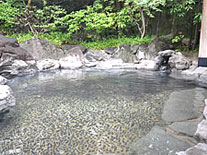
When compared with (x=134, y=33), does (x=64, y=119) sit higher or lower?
lower

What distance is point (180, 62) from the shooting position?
8.52m

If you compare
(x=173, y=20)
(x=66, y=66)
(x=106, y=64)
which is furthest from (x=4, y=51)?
(x=173, y=20)

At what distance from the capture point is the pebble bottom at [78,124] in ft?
8.34

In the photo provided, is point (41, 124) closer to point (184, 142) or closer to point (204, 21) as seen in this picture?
point (184, 142)

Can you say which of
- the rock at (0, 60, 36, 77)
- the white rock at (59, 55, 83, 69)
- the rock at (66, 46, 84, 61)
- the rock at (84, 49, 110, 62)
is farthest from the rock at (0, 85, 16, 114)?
the rock at (84, 49, 110, 62)

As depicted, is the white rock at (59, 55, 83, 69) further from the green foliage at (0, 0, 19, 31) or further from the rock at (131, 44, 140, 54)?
the green foliage at (0, 0, 19, 31)

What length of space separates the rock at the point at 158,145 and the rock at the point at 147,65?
690 centimetres

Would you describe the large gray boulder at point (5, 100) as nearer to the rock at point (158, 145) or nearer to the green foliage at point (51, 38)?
the rock at point (158, 145)

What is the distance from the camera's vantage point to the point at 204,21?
7215 mm

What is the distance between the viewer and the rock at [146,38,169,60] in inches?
393

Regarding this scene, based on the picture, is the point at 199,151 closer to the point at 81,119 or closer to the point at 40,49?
the point at 81,119

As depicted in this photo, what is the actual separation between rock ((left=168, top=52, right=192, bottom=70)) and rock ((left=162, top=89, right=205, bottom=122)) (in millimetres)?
3593

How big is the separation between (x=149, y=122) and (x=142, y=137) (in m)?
0.57

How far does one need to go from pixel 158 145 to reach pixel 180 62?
7.06 meters
